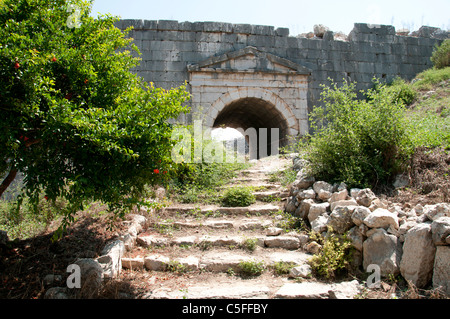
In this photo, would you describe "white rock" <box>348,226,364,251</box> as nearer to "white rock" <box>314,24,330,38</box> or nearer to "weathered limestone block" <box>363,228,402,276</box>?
"weathered limestone block" <box>363,228,402,276</box>

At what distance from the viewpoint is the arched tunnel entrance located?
11320 millimetres

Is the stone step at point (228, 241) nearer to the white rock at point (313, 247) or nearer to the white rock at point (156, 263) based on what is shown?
the white rock at point (313, 247)

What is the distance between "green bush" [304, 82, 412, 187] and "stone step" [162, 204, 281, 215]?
1036mm

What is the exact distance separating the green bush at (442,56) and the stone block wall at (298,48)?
1.33 ft

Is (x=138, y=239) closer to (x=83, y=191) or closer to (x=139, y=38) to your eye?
(x=83, y=191)

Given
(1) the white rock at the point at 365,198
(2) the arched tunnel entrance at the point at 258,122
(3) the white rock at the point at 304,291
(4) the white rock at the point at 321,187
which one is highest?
(2) the arched tunnel entrance at the point at 258,122

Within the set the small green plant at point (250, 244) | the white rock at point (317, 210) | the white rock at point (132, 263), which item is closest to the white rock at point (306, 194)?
the white rock at point (317, 210)

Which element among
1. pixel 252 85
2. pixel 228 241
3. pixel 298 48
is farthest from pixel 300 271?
pixel 298 48

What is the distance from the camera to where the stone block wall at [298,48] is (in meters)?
10.6

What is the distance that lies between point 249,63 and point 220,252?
25.3 feet

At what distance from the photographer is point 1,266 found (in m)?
3.68

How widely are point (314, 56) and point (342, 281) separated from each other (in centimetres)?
940

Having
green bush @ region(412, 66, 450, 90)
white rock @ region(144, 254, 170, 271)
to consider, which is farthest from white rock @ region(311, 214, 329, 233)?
green bush @ region(412, 66, 450, 90)
